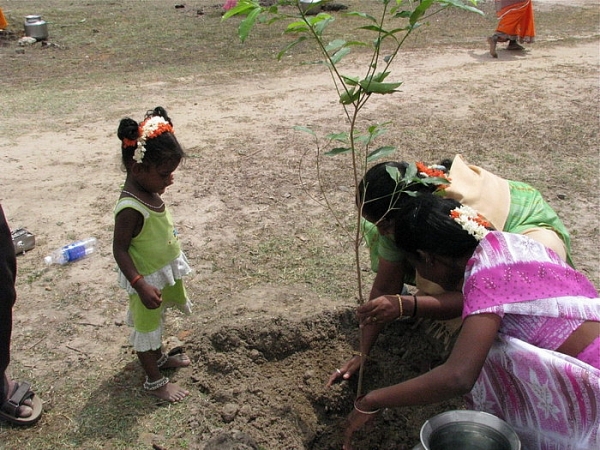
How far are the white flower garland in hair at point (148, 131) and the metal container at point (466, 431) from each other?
130 centimetres

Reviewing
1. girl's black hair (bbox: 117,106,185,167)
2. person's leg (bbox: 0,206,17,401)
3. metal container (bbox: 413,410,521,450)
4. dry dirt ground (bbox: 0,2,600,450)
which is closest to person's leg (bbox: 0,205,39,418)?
person's leg (bbox: 0,206,17,401)

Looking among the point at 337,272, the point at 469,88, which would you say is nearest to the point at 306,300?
the point at 337,272

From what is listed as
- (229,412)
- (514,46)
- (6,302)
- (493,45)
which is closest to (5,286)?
(6,302)

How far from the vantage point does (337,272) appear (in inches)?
129

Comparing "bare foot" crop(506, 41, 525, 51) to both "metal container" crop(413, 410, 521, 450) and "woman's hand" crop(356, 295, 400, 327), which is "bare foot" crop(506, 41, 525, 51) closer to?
"woman's hand" crop(356, 295, 400, 327)

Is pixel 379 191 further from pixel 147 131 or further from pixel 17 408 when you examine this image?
pixel 17 408

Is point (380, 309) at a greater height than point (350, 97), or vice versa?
point (350, 97)

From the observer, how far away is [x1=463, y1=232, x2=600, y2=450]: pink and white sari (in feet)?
5.66

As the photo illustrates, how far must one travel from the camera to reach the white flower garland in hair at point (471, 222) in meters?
1.88

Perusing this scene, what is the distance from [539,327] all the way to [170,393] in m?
1.41

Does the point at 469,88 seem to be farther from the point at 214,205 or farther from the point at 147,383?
the point at 147,383

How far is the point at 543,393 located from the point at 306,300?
4.51ft

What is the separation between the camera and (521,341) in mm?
1794

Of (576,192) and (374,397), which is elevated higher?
(374,397)
